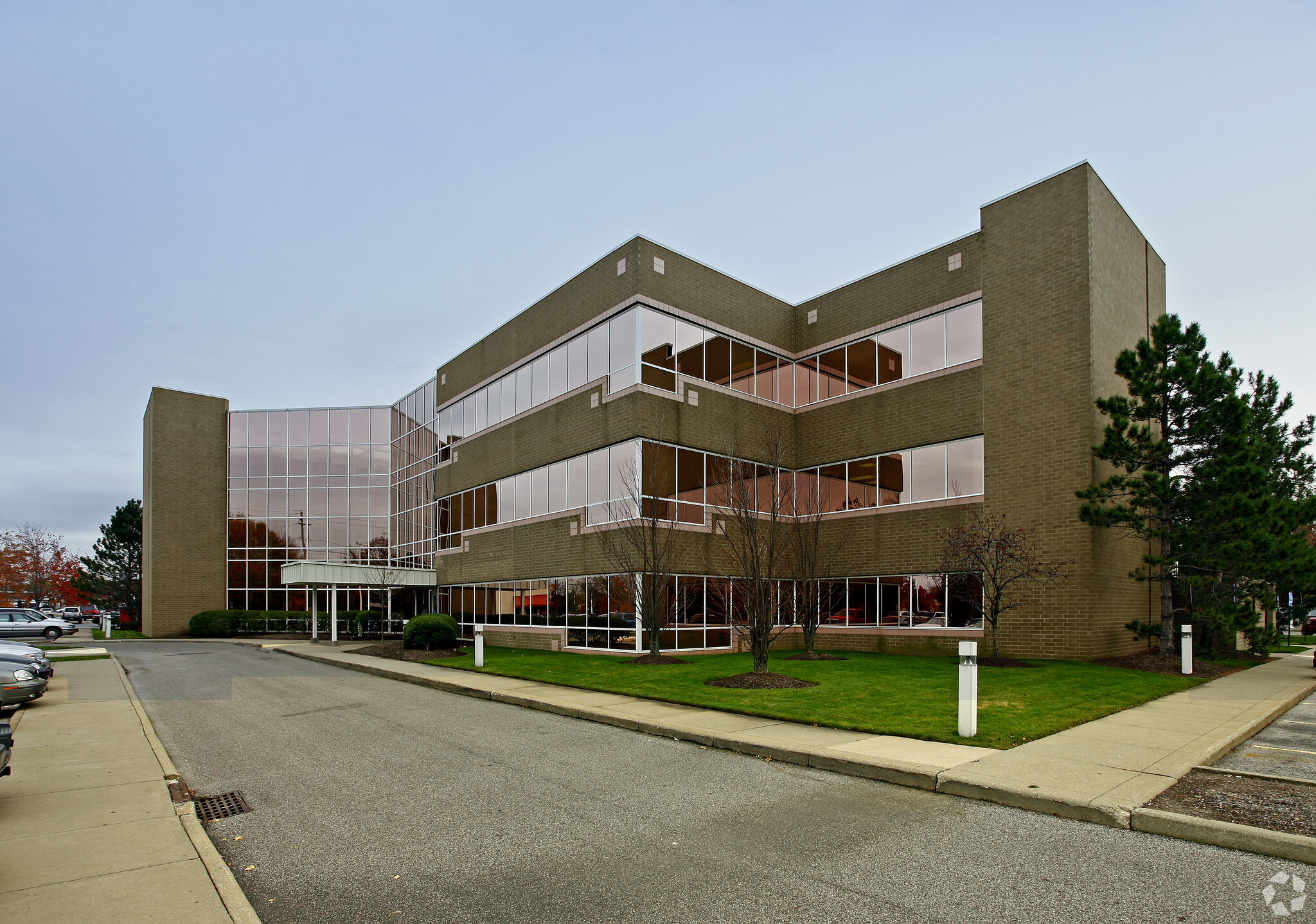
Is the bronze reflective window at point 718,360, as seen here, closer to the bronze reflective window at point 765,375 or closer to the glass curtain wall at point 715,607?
the bronze reflective window at point 765,375

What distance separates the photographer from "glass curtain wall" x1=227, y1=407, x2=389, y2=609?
1906 inches

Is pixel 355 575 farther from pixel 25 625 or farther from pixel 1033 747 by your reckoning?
pixel 1033 747

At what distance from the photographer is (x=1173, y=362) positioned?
19.9 metres

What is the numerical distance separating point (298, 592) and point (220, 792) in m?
42.9

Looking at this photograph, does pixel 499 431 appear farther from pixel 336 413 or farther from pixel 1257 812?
pixel 1257 812

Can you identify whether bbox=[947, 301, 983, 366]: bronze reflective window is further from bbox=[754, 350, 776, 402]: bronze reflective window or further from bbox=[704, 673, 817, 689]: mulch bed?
bbox=[704, 673, 817, 689]: mulch bed

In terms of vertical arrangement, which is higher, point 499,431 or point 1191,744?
point 499,431

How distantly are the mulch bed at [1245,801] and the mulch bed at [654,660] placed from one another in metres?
14.5

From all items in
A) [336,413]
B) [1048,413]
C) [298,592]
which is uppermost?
[336,413]

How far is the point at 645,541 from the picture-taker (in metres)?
23.0

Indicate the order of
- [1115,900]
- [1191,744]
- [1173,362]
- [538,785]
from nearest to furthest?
[1115,900] < [538,785] < [1191,744] < [1173,362]

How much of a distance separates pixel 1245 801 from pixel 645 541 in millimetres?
16930

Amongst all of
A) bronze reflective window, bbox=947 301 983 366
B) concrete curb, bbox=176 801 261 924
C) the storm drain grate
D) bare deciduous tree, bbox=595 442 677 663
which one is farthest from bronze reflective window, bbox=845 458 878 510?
concrete curb, bbox=176 801 261 924

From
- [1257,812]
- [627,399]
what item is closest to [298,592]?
[627,399]
